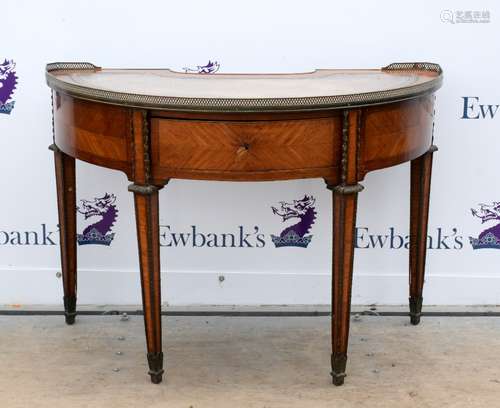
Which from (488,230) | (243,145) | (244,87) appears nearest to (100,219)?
(244,87)

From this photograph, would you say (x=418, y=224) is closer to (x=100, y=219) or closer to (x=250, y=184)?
(x=250, y=184)

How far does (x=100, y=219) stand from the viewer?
3.00 meters

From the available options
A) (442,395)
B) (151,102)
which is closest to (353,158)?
(151,102)

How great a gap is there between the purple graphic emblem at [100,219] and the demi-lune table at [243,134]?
517 mm

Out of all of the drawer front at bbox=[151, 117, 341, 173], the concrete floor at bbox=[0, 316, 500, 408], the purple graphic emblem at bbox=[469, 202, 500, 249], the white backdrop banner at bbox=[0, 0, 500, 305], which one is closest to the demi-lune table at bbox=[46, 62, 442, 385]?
the drawer front at bbox=[151, 117, 341, 173]

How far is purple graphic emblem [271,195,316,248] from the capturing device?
9.78 feet

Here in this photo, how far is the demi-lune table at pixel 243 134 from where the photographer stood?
2113 millimetres

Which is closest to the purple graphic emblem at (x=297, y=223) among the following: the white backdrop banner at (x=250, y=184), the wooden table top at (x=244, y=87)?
the white backdrop banner at (x=250, y=184)

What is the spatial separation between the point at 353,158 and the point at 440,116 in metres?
0.83

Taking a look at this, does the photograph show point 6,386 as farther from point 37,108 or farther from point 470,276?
point 470,276

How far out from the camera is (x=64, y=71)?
2.65 meters

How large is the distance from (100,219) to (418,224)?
109 cm

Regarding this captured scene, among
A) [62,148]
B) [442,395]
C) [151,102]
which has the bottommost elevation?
[442,395]

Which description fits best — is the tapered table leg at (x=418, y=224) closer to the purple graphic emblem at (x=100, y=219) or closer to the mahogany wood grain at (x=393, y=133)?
the mahogany wood grain at (x=393, y=133)
